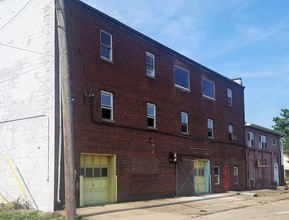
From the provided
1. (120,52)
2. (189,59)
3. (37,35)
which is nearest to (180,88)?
(189,59)

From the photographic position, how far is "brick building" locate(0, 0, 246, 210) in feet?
58.1

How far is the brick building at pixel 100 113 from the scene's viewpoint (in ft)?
58.1

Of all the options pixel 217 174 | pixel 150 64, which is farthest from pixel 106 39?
pixel 217 174

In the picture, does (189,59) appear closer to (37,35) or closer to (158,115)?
(158,115)

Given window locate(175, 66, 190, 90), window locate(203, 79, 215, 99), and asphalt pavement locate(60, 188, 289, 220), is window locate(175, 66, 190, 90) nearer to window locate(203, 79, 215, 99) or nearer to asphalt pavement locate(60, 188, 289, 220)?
window locate(203, 79, 215, 99)

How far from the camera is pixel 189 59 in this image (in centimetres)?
2848

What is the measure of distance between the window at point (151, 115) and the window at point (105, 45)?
167 inches

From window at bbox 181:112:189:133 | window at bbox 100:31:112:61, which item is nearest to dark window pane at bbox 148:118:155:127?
window at bbox 181:112:189:133

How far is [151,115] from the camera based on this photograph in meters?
23.9

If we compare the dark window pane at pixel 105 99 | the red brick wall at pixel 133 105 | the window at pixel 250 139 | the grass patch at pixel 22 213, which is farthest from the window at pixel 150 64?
the window at pixel 250 139

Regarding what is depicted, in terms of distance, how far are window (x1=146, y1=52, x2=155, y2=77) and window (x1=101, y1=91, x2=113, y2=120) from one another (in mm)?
4286

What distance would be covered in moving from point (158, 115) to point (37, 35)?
889 centimetres

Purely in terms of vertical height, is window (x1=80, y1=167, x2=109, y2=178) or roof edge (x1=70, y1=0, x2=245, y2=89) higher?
roof edge (x1=70, y1=0, x2=245, y2=89)

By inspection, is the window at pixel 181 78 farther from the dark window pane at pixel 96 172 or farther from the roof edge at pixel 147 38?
the dark window pane at pixel 96 172
